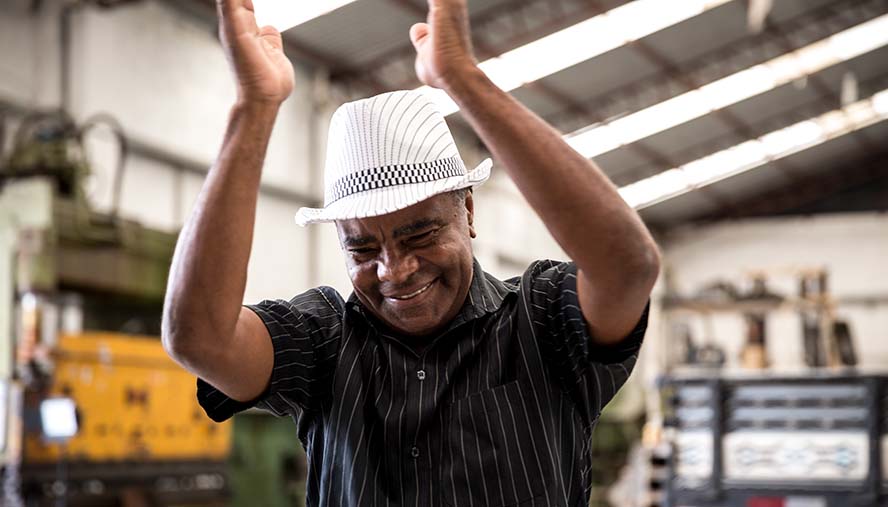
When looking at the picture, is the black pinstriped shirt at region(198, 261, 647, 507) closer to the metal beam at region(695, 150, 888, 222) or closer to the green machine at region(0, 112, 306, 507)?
the green machine at region(0, 112, 306, 507)

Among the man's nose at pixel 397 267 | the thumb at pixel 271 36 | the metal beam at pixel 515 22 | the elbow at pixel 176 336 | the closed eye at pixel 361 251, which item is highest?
the metal beam at pixel 515 22

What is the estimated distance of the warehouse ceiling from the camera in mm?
13227

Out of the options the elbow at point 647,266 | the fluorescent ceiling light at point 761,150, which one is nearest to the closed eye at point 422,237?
the elbow at point 647,266

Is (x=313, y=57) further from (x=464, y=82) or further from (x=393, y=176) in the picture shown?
(x=464, y=82)

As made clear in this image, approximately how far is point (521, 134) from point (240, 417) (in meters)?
10.2

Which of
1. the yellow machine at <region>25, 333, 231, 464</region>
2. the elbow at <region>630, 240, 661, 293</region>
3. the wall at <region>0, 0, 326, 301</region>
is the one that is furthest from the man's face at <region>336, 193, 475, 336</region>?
the wall at <region>0, 0, 326, 301</region>

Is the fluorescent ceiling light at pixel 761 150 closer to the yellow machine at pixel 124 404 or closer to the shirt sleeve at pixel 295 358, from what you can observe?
the yellow machine at pixel 124 404

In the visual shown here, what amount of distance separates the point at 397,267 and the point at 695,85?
15.0 metres

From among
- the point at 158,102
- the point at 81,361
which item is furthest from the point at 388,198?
the point at 158,102

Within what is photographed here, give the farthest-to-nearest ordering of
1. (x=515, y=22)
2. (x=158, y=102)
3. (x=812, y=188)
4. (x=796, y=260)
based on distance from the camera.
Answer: (x=812, y=188) → (x=796, y=260) → (x=515, y=22) → (x=158, y=102)

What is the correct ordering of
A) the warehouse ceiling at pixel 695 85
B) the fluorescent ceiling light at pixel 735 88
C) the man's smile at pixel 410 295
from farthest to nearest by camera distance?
1. the fluorescent ceiling light at pixel 735 88
2. the warehouse ceiling at pixel 695 85
3. the man's smile at pixel 410 295

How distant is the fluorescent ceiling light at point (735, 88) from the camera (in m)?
16.4

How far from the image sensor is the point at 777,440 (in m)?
6.11

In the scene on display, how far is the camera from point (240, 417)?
1139 cm
